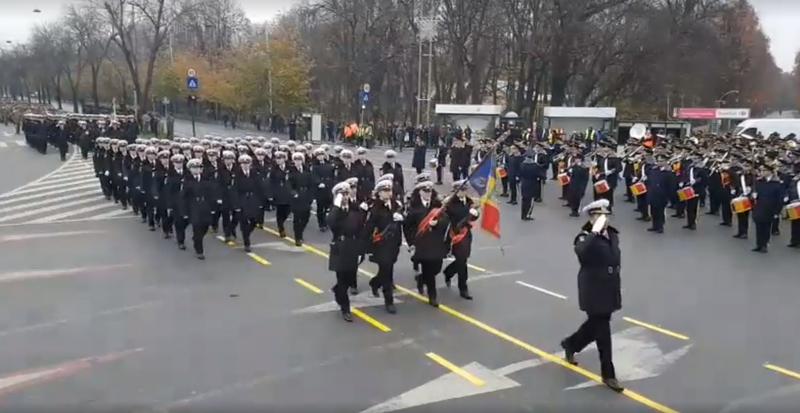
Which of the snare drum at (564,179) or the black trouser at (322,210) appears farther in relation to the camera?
the snare drum at (564,179)

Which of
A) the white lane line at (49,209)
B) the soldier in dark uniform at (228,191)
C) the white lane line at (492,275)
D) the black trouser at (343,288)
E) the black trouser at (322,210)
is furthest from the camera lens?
the white lane line at (49,209)

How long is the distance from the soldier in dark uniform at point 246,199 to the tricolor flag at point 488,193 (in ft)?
14.3

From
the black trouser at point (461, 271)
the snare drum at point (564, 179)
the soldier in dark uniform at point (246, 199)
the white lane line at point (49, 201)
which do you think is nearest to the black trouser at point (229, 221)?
the soldier in dark uniform at point (246, 199)

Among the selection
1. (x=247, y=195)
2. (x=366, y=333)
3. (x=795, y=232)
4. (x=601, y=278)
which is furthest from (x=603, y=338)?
(x=795, y=232)

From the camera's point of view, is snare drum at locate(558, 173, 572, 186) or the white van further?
the white van

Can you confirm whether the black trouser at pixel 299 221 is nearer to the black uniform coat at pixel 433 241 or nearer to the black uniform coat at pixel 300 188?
the black uniform coat at pixel 300 188

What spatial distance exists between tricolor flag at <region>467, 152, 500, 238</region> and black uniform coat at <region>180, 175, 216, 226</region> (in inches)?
180

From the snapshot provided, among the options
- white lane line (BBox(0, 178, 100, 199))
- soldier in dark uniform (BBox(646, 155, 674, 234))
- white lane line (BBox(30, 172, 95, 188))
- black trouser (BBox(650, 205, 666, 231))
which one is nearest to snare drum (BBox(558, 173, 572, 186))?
soldier in dark uniform (BBox(646, 155, 674, 234))

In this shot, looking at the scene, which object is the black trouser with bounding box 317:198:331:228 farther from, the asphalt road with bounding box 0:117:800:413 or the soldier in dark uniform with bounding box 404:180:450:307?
the soldier in dark uniform with bounding box 404:180:450:307

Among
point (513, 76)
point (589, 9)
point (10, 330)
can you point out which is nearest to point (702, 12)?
point (589, 9)

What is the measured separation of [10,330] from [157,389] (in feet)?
9.19

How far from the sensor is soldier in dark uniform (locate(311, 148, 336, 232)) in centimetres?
1502

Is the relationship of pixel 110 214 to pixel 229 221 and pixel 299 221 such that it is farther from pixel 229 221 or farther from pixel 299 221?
pixel 299 221

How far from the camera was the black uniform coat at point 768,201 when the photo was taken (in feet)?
44.7
